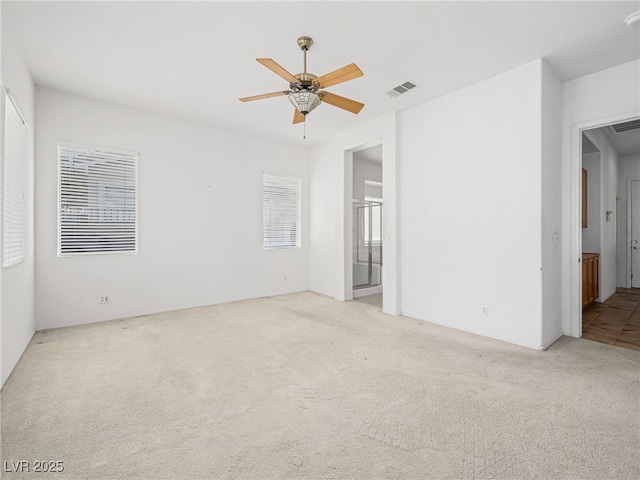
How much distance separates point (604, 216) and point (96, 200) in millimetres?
8421

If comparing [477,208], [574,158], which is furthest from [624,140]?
[477,208]

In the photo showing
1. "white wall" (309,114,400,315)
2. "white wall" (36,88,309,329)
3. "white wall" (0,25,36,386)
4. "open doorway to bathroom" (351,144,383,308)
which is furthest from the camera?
"open doorway to bathroom" (351,144,383,308)

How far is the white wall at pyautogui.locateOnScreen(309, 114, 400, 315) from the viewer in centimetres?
479

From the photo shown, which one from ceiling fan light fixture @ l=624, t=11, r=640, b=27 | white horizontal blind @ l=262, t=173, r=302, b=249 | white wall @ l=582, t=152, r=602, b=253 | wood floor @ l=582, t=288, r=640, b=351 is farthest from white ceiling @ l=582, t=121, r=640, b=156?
white horizontal blind @ l=262, t=173, r=302, b=249

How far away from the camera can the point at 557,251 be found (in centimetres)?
367

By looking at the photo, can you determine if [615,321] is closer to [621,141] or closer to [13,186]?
[621,141]

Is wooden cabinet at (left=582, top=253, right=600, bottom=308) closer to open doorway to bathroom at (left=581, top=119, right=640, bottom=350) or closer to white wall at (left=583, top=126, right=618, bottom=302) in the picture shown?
open doorway to bathroom at (left=581, top=119, right=640, bottom=350)

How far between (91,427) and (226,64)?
336cm

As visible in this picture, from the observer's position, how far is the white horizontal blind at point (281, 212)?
6188 millimetres

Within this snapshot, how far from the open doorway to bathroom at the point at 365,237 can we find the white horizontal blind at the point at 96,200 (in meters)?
3.85

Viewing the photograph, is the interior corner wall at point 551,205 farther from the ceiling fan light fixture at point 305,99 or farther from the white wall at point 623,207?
the white wall at point 623,207

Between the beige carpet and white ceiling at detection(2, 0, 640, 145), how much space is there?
2.96 m

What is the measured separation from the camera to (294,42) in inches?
118

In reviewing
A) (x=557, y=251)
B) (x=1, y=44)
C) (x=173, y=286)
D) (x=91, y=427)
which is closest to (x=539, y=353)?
(x=557, y=251)
